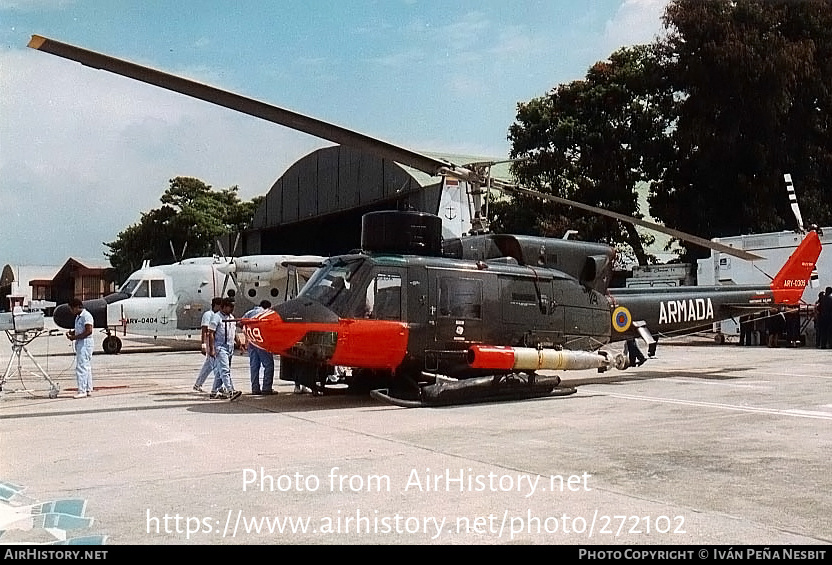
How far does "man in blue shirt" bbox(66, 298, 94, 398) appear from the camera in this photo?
11.1m

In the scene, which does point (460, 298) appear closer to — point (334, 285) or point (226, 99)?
point (334, 285)

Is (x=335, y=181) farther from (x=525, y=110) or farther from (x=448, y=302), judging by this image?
(x=448, y=302)

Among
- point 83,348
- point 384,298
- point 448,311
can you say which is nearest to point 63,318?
point 83,348

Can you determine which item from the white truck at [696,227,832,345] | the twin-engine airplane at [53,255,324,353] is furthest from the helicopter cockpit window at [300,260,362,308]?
the white truck at [696,227,832,345]

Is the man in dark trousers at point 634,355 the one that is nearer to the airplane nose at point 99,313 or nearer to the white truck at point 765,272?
the white truck at point 765,272

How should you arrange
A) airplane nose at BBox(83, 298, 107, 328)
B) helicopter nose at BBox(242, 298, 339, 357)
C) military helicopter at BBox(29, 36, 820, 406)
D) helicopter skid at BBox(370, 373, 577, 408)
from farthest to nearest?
airplane nose at BBox(83, 298, 107, 328) → helicopter skid at BBox(370, 373, 577, 408) → military helicopter at BBox(29, 36, 820, 406) → helicopter nose at BBox(242, 298, 339, 357)

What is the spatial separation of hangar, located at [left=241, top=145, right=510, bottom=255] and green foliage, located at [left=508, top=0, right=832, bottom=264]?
3.54 meters

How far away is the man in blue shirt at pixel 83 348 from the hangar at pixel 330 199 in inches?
666

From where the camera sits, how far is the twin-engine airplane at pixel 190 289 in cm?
2122

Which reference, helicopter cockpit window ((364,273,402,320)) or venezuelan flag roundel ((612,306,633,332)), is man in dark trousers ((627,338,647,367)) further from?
helicopter cockpit window ((364,273,402,320))

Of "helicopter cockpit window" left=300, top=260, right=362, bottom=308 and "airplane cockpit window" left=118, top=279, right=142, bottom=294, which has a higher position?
"airplane cockpit window" left=118, top=279, right=142, bottom=294

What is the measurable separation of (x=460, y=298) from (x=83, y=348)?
18.3 feet

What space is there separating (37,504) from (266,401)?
5691mm

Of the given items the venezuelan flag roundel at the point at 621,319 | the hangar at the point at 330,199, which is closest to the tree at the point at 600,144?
the hangar at the point at 330,199
